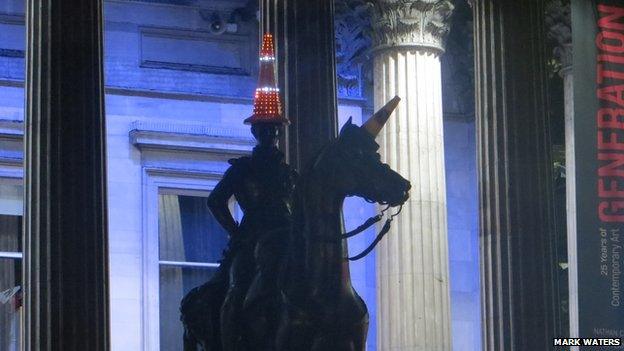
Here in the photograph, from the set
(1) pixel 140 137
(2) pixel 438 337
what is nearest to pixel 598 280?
(2) pixel 438 337

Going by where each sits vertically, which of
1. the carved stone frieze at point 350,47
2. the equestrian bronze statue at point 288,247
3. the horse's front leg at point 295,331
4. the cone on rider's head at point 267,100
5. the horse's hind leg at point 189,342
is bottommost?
the horse's hind leg at point 189,342

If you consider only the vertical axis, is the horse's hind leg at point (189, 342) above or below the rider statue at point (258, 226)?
below

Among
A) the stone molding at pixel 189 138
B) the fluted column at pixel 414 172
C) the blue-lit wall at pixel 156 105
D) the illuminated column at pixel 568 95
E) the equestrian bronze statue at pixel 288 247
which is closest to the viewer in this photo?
the equestrian bronze statue at pixel 288 247

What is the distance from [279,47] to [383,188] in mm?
8404

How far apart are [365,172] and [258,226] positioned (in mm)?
1866

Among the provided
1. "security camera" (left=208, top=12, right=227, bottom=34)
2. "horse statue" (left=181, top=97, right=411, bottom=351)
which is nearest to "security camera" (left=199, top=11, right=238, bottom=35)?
"security camera" (left=208, top=12, right=227, bottom=34)

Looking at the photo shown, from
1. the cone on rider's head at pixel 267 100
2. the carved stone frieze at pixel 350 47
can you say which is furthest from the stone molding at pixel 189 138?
the cone on rider's head at pixel 267 100

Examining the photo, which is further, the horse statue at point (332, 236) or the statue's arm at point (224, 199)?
the statue's arm at point (224, 199)

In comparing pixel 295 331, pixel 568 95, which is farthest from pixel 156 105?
pixel 295 331

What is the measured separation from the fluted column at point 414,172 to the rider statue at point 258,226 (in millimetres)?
9676

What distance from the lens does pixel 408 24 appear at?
34125 mm

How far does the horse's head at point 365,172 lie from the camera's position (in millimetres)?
21578

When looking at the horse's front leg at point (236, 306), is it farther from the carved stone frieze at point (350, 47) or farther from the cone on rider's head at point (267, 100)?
the carved stone frieze at point (350, 47)

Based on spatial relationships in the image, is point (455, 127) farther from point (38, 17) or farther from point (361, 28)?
point (38, 17)
